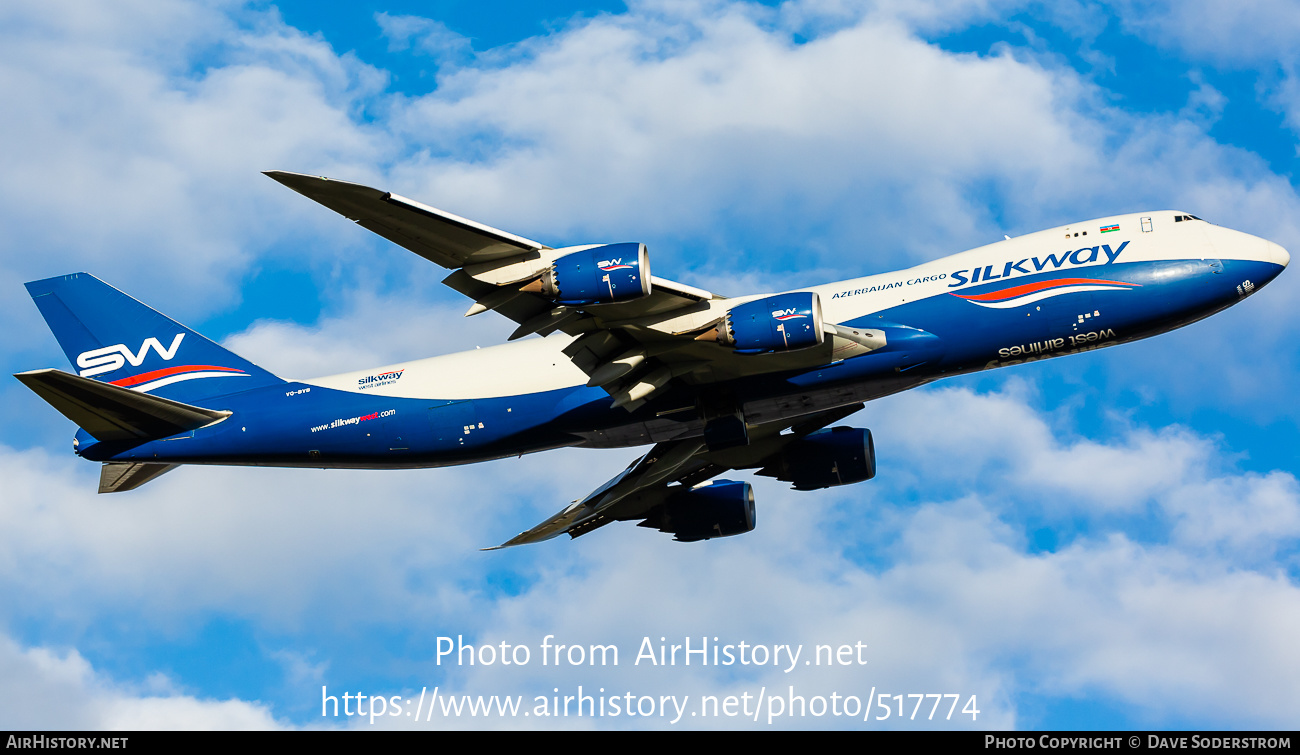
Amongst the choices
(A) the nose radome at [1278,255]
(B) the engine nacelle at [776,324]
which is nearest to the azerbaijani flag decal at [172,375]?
(B) the engine nacelle at [776,324]

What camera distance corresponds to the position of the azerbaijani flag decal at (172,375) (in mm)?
44656

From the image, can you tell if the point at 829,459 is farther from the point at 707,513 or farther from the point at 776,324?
the point at 776,324

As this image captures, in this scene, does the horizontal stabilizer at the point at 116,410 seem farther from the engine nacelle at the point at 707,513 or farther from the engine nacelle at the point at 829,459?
the engine nacelle at the point at 829,459

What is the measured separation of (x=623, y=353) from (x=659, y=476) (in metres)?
9.59

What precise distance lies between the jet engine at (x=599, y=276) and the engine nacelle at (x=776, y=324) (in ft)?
11.2

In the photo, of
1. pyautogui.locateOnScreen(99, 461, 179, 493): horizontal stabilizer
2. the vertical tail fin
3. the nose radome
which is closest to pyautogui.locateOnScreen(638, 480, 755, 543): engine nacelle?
the vertical tail fin

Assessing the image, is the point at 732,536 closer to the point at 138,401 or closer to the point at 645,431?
the point at 645,431

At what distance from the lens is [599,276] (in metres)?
32.8

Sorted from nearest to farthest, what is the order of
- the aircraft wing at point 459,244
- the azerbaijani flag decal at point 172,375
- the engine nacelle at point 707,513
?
the aircraft wing at point 459,244, the azerbaijani flag decal at point 172,375, the engine nacelle at point 707,513

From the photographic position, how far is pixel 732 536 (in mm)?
48000

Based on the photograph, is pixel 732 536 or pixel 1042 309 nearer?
pixel 1042 309
